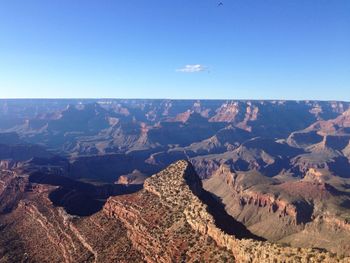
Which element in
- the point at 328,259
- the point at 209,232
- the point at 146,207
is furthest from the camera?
the point at 146,207

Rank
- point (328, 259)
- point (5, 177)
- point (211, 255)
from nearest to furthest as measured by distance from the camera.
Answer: point (328, 259) < point (211, 255) < point (5, 177)

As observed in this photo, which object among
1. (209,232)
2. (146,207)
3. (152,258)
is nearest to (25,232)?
(146,207)

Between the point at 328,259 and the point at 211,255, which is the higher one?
the point at 328,259

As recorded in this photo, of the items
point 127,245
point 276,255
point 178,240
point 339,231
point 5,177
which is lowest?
point 339,231

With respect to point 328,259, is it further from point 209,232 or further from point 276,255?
point 209,232

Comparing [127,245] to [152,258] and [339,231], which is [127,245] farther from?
[339,231]

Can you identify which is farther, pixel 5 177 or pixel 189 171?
pixel 5 177

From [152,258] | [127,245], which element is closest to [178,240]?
[152,258]
